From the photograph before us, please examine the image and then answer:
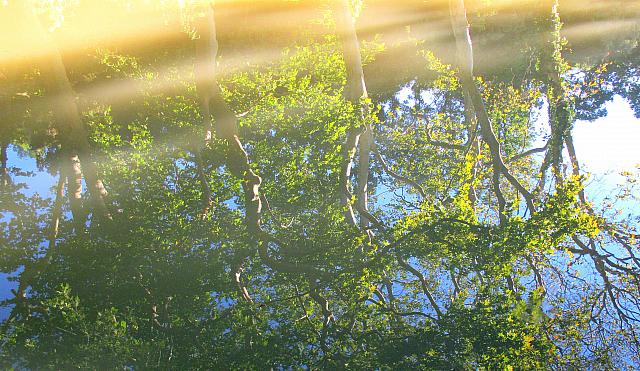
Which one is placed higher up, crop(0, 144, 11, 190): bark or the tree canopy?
crop(0, 144, 11, 190): bark

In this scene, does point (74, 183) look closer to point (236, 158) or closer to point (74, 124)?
point (74, 124)

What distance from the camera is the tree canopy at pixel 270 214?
9.40 m

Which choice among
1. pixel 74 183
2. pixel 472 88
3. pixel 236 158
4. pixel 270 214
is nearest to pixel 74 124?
pixel 74 183

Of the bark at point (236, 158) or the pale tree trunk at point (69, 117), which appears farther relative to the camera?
the pale tree trunk at point (69, 117)

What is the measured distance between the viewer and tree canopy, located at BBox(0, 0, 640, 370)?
30.8 feet

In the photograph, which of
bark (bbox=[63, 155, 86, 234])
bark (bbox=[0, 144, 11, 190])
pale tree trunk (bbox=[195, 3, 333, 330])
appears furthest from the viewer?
bark (bbox=[0, 144, 11, 190])

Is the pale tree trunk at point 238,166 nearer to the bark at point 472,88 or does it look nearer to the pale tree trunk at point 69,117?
the pale tree trunk at point 69,117

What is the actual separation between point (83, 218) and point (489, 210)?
1548 cm

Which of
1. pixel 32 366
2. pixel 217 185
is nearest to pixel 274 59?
pixel 217 185

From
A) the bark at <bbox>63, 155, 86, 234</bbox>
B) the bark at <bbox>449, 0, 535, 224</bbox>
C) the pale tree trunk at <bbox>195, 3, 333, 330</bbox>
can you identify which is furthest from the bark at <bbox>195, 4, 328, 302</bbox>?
the bark at <bbox>449, 0, 535, 224</bbox>

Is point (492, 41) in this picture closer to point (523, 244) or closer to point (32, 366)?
point (523, 244)

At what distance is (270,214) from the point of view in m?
12.4

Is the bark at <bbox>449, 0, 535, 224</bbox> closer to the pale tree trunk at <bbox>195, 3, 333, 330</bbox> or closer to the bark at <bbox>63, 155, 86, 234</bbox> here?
the pale tree trunk at <bbox>195, 3, 333, 330</bbox>

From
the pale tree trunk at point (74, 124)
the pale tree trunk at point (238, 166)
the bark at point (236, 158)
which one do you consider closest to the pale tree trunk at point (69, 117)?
the pale tree trunk at point (74, 124)
